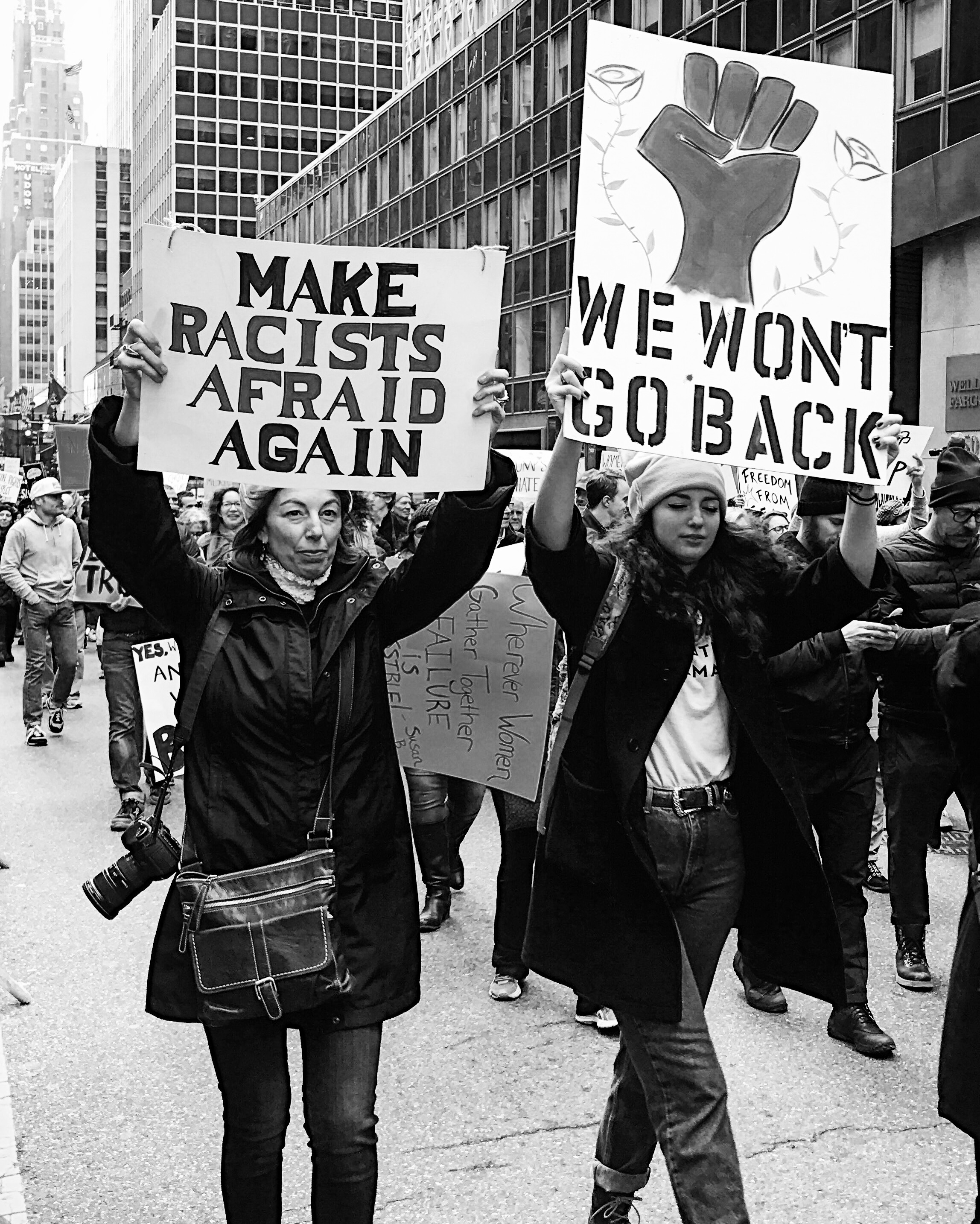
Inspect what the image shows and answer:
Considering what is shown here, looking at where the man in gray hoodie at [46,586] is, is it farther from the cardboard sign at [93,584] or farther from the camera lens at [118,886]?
the camera lens at [118,886]

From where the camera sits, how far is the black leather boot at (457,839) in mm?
6836

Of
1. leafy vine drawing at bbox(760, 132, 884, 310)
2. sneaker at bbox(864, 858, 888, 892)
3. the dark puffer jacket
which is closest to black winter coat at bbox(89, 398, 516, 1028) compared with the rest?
leafy vine drawing at bbox(760, 132, 884, 310)

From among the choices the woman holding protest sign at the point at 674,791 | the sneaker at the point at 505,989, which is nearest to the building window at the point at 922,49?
the sneaker at the point at 505,989

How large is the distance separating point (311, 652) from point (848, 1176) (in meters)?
2.13

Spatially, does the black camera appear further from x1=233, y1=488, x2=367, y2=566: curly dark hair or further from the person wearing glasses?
the person wearing glasses

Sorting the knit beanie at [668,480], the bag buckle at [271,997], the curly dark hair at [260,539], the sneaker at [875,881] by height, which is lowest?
the sneaker at [875,881]

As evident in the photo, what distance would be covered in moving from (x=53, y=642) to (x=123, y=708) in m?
3.22

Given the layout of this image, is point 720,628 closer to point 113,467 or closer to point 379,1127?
point 113,467

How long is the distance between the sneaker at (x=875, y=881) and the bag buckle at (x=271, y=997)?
4.80 meters

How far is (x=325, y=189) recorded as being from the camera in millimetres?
69188

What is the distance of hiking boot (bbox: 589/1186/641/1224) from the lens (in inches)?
138

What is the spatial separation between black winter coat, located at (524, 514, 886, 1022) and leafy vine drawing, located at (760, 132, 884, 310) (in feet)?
2.08

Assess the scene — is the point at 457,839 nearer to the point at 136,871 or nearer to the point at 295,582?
the point at 136,871

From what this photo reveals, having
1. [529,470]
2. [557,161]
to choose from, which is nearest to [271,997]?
[529,470]
